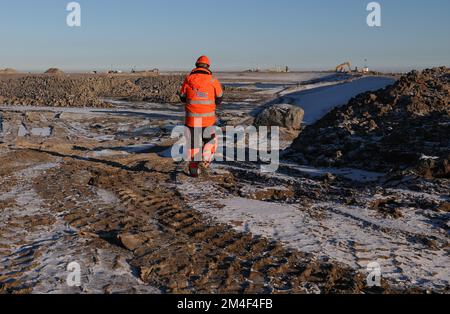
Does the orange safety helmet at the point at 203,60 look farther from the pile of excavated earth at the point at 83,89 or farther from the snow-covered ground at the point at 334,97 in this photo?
the pile of excavated earth at the point at 83,89

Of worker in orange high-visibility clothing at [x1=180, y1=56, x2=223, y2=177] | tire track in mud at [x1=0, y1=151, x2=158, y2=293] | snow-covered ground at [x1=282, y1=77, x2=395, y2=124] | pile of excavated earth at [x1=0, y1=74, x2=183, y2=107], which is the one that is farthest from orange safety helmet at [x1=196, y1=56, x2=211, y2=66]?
pile of excavated earth at [x1=0, y1=74, x2=183, y2=107]

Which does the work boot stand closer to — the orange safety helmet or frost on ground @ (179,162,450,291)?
frost on ground @ (179,162,450,291)

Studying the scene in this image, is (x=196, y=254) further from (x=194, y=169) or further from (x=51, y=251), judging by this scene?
(x=194, y=169)

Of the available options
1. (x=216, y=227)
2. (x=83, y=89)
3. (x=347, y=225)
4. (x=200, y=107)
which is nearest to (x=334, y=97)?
(x=200, y=107)

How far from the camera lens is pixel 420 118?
33.3 feet

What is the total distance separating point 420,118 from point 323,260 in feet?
22.4

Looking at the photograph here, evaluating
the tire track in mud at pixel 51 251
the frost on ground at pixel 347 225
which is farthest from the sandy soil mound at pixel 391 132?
the tire track in mud at pixel 51 251

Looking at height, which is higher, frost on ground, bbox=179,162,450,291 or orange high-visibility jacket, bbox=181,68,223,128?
orange high-visibility jacket, bbox=181,68,223,128

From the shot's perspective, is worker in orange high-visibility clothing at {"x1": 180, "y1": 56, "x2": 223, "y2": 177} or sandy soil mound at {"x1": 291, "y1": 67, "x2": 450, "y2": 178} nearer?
worker in orange high-visibility clothing at {"x1": 180, "y1": 56, "x2": 223, "y2": 177}

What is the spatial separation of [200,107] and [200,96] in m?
0.19

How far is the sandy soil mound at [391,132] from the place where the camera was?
8.55 meters

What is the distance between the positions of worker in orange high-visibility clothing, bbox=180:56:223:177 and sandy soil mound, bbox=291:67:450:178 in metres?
2.70

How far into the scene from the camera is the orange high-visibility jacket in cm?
762
